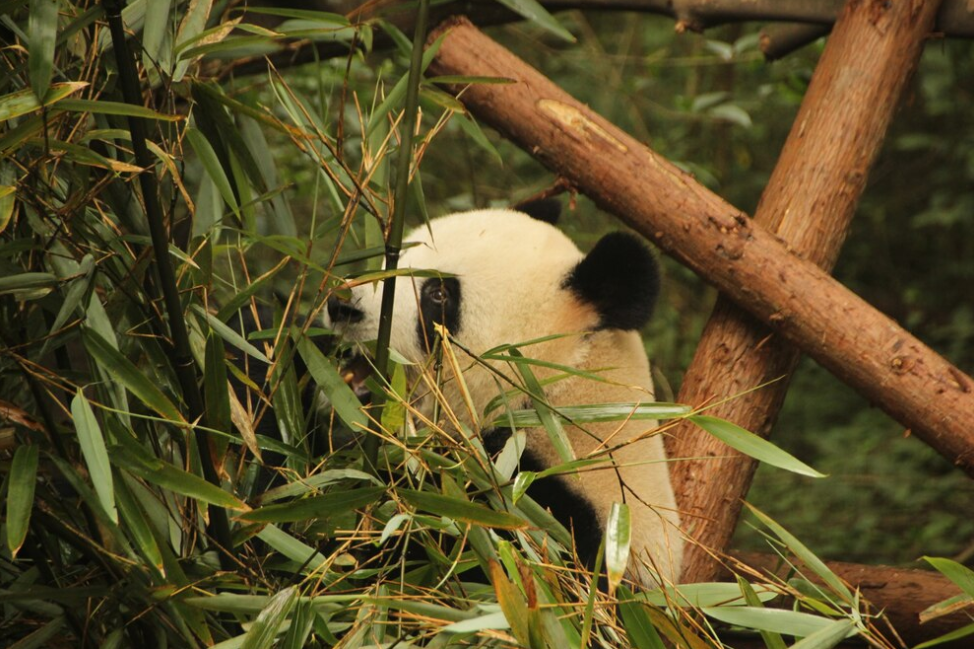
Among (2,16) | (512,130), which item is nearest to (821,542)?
(512,130)

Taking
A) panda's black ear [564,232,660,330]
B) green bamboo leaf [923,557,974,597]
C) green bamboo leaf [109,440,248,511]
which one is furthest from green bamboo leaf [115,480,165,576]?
green bamboo leaf [923,557,974,597]

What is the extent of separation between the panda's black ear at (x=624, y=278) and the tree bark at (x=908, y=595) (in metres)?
0.62

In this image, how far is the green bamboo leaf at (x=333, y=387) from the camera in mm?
1241

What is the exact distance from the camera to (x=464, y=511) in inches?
42.0

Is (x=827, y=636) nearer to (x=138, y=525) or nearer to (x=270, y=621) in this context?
(x=270, y=621)

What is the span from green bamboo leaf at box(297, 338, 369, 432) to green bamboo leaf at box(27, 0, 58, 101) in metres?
0.44

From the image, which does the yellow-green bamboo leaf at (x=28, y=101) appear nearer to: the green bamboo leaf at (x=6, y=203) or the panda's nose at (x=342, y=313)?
the green bamboo leaf at (x=6, y=203)

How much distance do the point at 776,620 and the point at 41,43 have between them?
1.04 m

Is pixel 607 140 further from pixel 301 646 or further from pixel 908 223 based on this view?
pixel 908 223

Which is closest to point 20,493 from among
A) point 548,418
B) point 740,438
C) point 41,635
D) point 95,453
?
point 95,453

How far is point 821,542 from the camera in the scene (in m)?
3.82

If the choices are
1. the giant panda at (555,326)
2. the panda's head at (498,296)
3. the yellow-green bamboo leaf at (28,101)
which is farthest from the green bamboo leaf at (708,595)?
the yellow-green bamboo leaf at (28,101)

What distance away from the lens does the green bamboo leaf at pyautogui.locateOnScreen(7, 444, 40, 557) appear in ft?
3.28

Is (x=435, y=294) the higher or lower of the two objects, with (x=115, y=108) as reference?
lower
